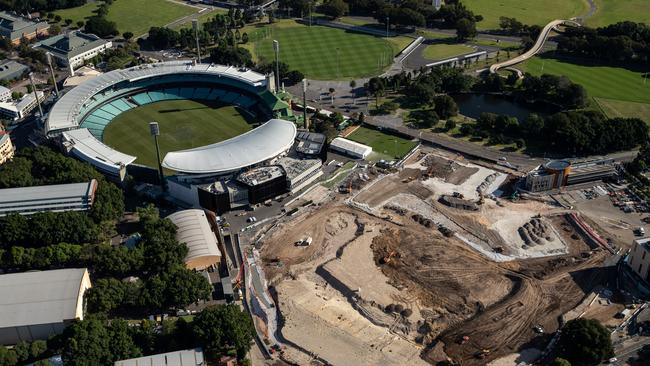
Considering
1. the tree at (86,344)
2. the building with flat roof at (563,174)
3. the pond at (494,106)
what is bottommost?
the tree at (86,344)

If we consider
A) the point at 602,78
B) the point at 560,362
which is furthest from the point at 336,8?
the point at 560,362

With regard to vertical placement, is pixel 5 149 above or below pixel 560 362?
above

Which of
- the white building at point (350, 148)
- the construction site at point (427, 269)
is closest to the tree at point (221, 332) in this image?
the construction site at point (427, 269)

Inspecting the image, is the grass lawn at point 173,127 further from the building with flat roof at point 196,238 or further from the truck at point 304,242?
the truck at point 304,242

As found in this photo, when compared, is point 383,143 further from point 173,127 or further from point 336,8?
point 336,8

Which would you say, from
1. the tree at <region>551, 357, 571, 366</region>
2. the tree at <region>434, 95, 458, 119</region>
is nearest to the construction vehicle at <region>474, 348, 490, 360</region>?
the tree at <region>551, 357, 571, 366</region>

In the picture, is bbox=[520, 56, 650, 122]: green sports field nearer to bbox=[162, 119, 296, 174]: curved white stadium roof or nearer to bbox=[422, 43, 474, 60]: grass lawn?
bbox=[422, 43, 474, 60]: grass lawn

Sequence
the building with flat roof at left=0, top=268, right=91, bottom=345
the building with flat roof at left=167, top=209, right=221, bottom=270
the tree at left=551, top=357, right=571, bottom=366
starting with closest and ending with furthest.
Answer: the tree at left=551, top=357, right=571, bottom=366 < the building with flat roof at left=0, top=268, right=91, bottom=345 < the building with flat roof at left=167, top=209, right=221, bottom=270
